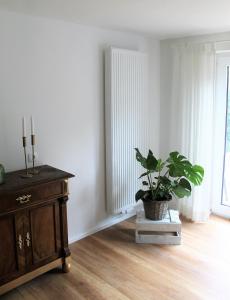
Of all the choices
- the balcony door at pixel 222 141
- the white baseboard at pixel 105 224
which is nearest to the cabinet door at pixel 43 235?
the white baseboard at pixel 105 224

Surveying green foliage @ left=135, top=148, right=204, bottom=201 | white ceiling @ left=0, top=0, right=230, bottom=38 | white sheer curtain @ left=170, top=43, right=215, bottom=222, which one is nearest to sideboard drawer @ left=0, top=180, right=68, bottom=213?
green foliage @ left=135, top=148, right=204, bottom=201

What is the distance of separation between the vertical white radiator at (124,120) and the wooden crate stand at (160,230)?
0.42 m

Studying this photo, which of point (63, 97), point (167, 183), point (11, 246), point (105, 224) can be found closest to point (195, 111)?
point (167, 183)

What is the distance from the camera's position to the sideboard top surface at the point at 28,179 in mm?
2259

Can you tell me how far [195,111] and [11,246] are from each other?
96.1 inches

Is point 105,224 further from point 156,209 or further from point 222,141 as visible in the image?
point 222,141

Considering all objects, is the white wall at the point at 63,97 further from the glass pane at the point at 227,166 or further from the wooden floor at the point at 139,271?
the glass pane at the point at 227,166

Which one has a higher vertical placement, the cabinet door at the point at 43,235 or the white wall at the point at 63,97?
the white wall at the point at 63,97

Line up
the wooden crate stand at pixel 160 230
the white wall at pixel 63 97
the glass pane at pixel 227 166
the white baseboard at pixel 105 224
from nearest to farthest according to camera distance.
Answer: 1. the white wall at pixel 63 97
2. the wooden crate stand at pixel 160 230
3. the white baseboard at pixel 105 224
4. the glass pane at pixel 227 166

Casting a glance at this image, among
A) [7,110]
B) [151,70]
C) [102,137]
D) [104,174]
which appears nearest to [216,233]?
[104,174]

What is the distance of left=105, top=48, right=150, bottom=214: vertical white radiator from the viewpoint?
10.7 ft

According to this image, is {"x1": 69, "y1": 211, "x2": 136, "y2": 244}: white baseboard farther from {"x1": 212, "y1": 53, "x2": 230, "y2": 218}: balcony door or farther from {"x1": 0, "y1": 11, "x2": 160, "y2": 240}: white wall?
{"x1": 212, "y1": 53, "x2": 230, "y2": 218}: balcony door

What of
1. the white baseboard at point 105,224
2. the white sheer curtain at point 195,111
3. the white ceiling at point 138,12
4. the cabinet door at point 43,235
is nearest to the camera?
the white ceiling at point 138,12

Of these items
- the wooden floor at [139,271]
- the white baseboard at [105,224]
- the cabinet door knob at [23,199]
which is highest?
the cabinet door knob at [23,199]
